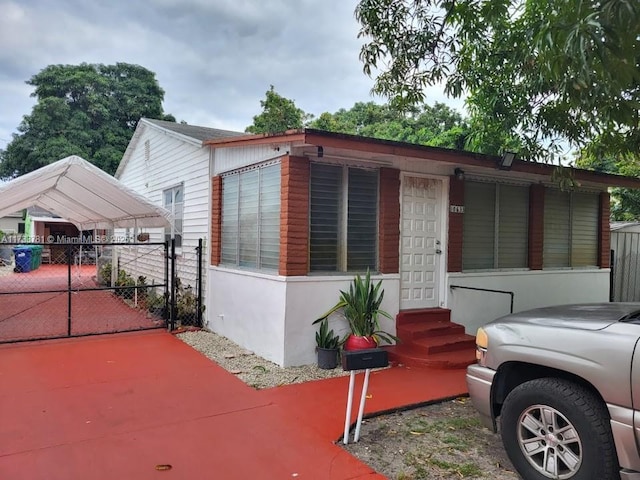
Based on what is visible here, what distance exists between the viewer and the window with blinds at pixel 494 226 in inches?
292

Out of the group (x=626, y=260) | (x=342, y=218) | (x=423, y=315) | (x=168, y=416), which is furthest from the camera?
(x=626, y=260)

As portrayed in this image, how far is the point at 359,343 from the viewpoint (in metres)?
5.64

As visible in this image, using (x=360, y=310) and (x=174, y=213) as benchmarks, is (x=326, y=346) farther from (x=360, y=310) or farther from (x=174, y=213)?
(x=174, y=213)

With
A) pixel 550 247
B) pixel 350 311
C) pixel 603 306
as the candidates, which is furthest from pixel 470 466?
pixel 550 247

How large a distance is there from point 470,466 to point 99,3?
10.9m

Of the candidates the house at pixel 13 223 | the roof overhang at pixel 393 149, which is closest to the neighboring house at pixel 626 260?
the roof overhang at pixel 393 149

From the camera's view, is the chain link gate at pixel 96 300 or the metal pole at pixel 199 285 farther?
the metal pole at pixel 199 285

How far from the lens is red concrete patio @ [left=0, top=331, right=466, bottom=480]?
3.19m

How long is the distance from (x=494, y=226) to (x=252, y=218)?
13.7 feet

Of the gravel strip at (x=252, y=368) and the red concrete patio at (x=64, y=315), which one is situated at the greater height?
the red concrete patio at (x=64, y=315)

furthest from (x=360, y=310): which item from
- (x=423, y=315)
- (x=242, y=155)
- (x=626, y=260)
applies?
(x=626, y=260)

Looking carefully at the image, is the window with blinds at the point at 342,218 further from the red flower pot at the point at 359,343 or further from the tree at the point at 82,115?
the tree at the point at 82,115

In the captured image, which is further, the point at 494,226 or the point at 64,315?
the point at 64,315

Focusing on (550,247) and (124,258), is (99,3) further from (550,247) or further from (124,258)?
(550,247)
